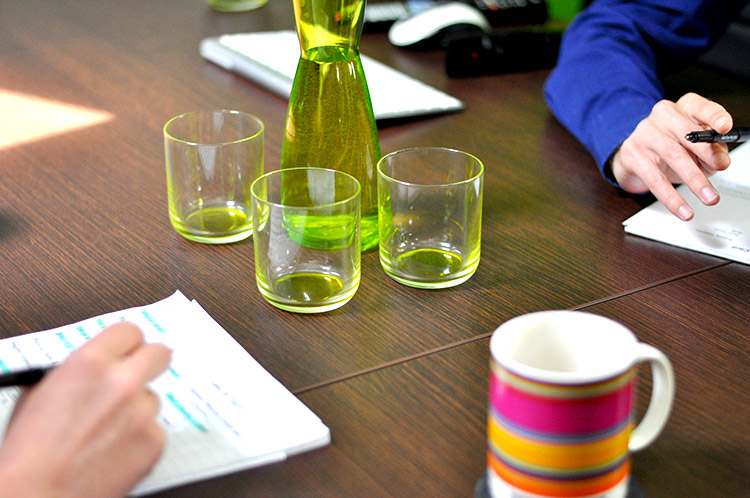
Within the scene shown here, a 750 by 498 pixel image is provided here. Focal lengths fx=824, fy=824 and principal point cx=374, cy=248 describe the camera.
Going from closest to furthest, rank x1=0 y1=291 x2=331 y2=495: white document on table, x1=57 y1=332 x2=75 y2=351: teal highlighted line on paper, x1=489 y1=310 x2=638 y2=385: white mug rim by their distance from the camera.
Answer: x1=489 y1=310 x2=638 y2=385: white mug rim, x1=0 y1=291 x2=331 y2=495: white document on table, x1=57 y1=332 x2=75 y2=351: teal highlighted line on paper

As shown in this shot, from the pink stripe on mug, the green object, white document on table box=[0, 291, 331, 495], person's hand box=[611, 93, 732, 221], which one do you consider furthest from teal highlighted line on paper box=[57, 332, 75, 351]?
the green object

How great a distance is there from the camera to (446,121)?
44.7 inches

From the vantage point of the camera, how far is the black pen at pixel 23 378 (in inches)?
20.4

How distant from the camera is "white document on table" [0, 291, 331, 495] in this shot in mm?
544

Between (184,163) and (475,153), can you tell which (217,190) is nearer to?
(184,163)

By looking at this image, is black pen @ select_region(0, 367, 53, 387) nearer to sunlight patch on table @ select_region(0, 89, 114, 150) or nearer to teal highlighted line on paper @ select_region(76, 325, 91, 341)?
teal highlighted line on paper @ select_region(76, 325, 91, 341)

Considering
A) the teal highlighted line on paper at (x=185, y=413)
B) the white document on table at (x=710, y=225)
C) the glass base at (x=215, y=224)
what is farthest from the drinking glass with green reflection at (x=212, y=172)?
the white document on table at (x=710, y=225)

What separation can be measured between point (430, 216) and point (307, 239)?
12 centimetres

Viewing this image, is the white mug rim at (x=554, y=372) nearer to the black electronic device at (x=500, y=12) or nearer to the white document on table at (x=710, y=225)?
the white document on table at (x=710, y=225)

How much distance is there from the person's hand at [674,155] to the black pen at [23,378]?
62 centimetres

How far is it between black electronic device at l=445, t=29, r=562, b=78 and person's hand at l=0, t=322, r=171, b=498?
2.92 feet

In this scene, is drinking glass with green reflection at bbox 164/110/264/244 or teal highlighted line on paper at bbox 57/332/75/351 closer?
teal highlighted line on paper at bbox 57/332/75/351

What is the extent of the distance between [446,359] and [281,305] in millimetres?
158

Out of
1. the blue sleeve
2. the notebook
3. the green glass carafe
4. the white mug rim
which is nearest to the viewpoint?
the white mug rim
